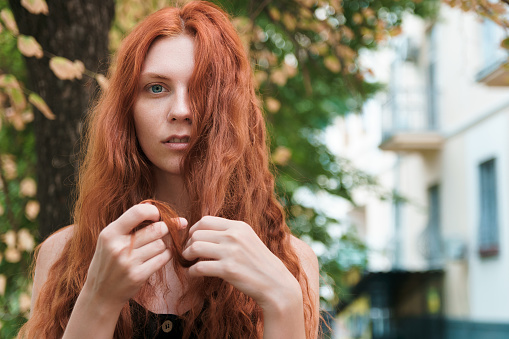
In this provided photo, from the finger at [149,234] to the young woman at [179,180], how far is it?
82 mm

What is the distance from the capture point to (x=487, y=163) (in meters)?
12.8

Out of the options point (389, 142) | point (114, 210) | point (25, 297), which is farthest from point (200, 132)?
point (389, 142)

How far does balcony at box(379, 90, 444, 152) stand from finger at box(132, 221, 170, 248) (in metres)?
14.5

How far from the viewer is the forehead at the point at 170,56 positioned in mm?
1863

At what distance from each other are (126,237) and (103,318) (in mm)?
216

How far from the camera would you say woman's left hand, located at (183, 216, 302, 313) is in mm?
1505

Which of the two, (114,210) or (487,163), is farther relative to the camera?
(487,163)

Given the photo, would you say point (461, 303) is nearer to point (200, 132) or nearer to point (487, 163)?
point (487, 163)

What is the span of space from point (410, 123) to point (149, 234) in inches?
592

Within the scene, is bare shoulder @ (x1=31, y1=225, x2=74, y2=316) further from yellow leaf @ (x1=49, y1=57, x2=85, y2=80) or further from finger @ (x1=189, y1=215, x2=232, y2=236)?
yellow leaf @ (x1=49, y1=57, x2=85, y2=80)

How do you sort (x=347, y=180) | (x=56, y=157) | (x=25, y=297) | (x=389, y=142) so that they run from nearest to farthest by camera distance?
(x=56, y=157), (x=25, y=297), (x=347, y=180), (x=389, y=142)

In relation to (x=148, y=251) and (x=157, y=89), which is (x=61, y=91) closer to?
(x=157, y=89)

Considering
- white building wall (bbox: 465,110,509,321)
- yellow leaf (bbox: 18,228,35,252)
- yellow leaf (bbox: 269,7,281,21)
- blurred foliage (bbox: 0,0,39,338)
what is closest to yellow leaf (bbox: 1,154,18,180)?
blurred foliage (bbox: 0,0,39,338)

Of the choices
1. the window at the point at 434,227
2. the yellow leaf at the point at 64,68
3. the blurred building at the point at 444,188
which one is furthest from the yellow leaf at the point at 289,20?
the window at the point at 434,227
